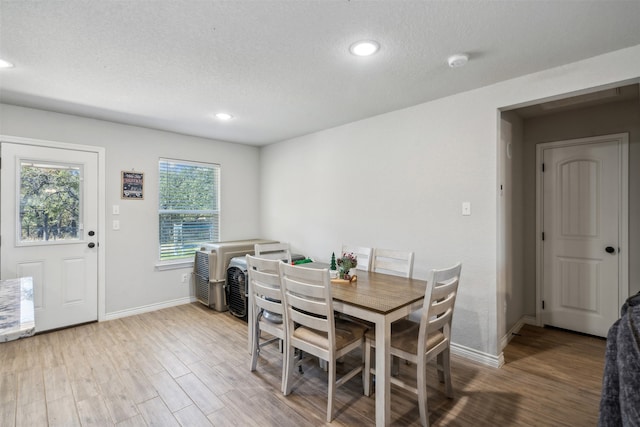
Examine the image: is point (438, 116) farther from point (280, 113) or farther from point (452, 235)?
point (280, 113)

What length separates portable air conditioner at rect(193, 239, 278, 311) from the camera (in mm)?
3830

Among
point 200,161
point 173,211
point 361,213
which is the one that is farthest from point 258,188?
point 361,213

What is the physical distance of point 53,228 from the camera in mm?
3238

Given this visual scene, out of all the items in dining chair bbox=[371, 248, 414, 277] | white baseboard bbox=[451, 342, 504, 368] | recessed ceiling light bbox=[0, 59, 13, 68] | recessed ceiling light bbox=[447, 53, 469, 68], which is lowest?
white baseboard bbox=[451, 342, 504, 368]

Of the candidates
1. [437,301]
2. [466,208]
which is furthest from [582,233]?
[437,301]

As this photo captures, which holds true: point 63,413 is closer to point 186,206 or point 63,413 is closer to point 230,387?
point 230,387

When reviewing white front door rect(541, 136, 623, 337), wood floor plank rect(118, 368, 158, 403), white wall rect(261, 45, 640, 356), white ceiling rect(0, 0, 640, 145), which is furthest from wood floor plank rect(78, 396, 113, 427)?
white front door rect(541, 136, 623, 337)

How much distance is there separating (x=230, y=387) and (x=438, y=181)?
2447 millimetres

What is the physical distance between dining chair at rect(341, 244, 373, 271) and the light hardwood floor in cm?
90

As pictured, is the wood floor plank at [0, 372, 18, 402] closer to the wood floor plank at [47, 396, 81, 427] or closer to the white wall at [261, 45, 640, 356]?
the wood floor plank at [47, 396, 81, 427]

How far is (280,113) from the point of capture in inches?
129

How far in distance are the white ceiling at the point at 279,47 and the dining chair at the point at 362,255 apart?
141 centimetres

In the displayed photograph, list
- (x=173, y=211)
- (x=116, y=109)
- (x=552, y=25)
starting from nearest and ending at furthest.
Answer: (x=552, y=25) < (x=116, y=109) < (x=173, y=211)

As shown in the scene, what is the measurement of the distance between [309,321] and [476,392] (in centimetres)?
134
